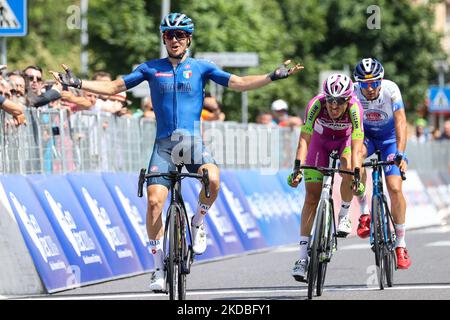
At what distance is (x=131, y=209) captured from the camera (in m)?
16.7

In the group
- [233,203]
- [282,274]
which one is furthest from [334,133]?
[233,203]

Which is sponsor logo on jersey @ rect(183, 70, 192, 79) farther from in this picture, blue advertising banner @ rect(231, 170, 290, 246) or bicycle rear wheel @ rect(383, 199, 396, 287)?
blue advertising banner @ rect(231, 170, 290, 246)

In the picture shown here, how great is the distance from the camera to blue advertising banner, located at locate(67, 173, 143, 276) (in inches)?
614

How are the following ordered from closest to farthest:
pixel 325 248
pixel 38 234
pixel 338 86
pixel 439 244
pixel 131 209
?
pixel 325 248
pixel 338 86
pixel 38 234
pixel 131 209
pixel 439 244

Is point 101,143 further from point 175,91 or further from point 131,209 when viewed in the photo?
point 175,91

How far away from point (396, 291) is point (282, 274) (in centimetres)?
271

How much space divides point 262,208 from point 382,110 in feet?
21.7

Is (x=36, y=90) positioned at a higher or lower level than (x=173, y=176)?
higher

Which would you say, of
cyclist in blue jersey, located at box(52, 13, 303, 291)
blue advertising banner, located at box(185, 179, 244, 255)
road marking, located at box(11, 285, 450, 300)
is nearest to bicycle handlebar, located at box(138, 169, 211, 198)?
cyclist in blue jersey, located at box(52, 13, 303, 291)

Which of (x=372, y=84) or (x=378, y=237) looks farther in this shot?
(x=372, y=84)

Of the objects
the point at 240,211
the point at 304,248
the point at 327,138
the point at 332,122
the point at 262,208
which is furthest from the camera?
the point at 262,208

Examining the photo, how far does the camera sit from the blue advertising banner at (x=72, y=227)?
14.7 m

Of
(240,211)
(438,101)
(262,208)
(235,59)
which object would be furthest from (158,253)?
(438,101)
